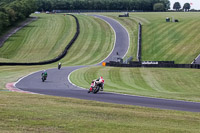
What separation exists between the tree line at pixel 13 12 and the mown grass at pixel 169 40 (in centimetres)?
3321

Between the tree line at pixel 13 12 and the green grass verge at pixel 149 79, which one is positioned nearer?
the green grass verge at pixel 149 79

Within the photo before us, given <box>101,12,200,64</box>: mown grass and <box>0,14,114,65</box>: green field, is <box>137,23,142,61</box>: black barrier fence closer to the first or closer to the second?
<box>101,12,200,64</box>: mown grass

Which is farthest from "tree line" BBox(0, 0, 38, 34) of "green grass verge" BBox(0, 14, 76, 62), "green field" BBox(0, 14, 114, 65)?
"green field" BBox(0, 14, 114, 65)

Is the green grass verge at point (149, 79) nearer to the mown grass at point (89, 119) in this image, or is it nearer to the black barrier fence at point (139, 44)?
the mown grass at point (89, 119)

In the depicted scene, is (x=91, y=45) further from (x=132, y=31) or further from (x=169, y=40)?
(x=169, y=40)

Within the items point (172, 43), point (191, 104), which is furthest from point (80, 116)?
point (172, 43)

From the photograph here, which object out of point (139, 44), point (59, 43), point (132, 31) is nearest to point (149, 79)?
point (139, 44)

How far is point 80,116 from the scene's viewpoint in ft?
53.0

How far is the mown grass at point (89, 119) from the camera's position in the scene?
45.0 ft

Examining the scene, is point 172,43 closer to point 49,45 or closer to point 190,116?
point 49,45

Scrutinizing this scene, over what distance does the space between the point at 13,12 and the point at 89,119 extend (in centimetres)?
10821

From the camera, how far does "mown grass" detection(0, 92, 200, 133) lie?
1372cm

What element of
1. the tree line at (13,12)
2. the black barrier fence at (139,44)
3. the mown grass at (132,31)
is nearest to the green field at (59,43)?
the mown grass at (132,31)

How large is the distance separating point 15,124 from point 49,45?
80.7m
